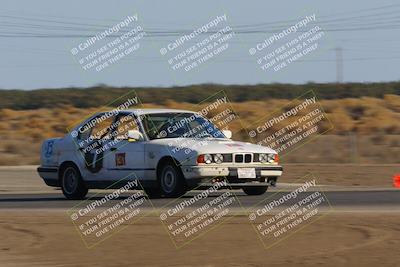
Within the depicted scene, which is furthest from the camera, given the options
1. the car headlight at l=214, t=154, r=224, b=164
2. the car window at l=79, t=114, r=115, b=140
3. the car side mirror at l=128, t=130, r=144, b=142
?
the car window at l=79, t=114, r=115, b=140

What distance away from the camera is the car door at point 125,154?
67.1ft

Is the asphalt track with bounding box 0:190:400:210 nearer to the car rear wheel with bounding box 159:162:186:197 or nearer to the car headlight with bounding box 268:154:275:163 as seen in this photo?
the car rear wheel with bounding box 159:162:186:197

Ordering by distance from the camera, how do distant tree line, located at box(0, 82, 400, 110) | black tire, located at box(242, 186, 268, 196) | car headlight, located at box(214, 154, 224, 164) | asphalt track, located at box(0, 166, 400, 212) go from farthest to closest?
distant tree line, located at box(0, 82, 400, 110) < black tire, located at box(242, 186, 268, 196) < car headlight, located at box(214, 154, 224, 164) < asphalt track, located at box(0, 166, 400, 212)

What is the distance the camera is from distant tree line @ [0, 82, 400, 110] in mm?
74062

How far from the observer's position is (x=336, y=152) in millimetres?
38438

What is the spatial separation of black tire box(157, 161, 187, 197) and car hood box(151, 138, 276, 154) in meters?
0.38

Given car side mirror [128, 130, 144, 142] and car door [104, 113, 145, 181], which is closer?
car side mirror [128, 130, 144, 142]

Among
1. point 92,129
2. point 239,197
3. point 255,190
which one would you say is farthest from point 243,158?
point 92,129

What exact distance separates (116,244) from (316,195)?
773cm

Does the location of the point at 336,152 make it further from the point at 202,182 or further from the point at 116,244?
the point at 116,244

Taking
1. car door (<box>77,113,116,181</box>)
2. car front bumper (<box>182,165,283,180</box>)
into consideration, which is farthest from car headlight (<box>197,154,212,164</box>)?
car door (<box>77,113,116,181</box>)

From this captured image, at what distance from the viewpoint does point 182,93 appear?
8069cm

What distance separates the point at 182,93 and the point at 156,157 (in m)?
60.6

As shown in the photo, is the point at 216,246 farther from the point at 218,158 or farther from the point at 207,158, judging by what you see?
the point at 218,158
